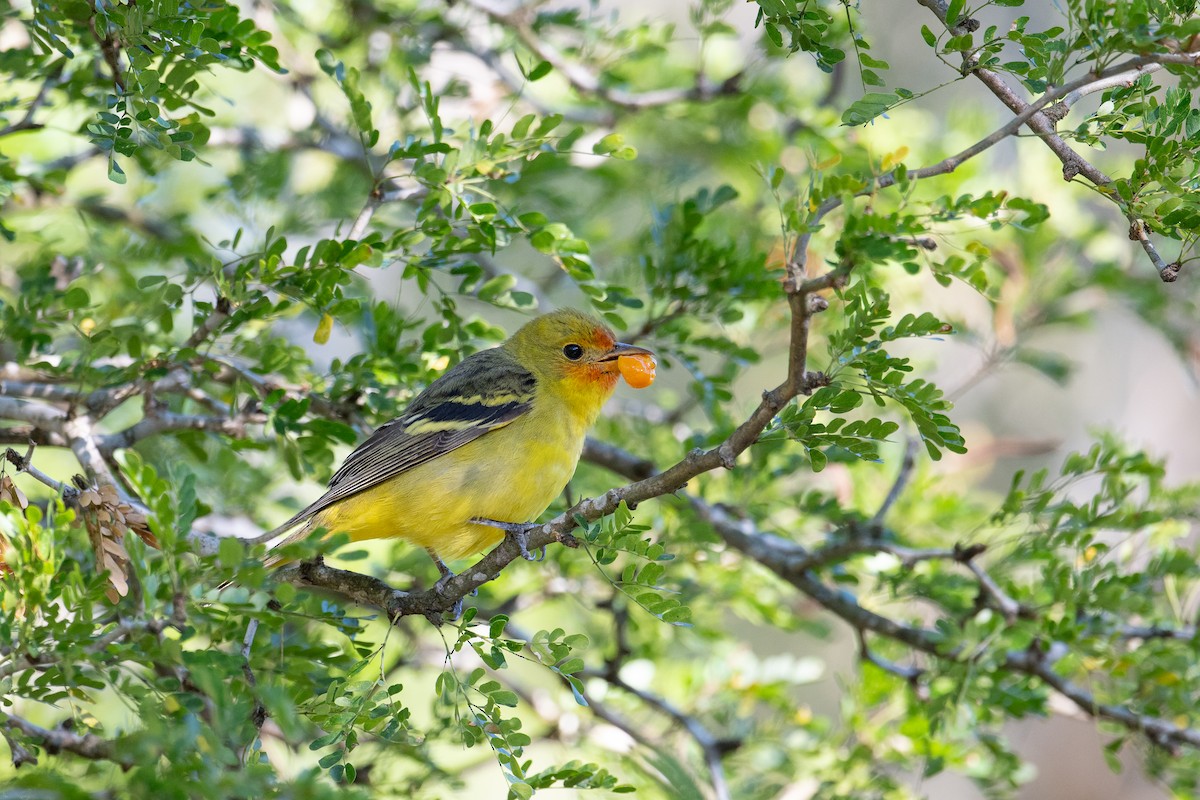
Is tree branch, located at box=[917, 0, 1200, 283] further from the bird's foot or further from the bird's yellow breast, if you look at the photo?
the bird's yellow breast

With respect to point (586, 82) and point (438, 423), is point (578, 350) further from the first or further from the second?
point (586, 82)

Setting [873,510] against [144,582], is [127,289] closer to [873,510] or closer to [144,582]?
[144,582]

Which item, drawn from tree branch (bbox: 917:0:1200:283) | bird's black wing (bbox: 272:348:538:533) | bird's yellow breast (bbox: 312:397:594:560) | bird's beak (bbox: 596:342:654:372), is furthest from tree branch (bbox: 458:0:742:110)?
tree branch (bbox: 917:0:1200:283)

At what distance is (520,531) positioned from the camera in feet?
10.9

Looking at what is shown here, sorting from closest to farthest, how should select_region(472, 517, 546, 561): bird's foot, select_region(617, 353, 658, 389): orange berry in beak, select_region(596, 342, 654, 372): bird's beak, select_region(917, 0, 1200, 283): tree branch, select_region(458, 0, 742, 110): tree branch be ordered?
select_region(917, 0, 1200, 283): tree branch
select_region(472, 517, 546, 561): bird's foot
select_region(617, 353, 658, 389): orange berry in beak
select_region(596, 342, 654, 372): bird's beak
select_region(458, 0, 742, 110): tree branch

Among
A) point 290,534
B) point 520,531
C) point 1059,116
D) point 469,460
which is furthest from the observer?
point 469,460

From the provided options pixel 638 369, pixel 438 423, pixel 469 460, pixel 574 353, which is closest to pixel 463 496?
pixel 469 460

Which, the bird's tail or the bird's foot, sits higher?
the bird's foot

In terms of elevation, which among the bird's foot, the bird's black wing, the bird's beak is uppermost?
the bird's beak

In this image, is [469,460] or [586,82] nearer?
[469,460]

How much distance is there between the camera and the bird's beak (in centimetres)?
427

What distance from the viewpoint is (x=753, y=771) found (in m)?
5.05

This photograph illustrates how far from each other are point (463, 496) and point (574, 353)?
98cm

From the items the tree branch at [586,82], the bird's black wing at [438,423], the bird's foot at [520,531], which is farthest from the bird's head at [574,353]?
the tree branch at [586,82]
